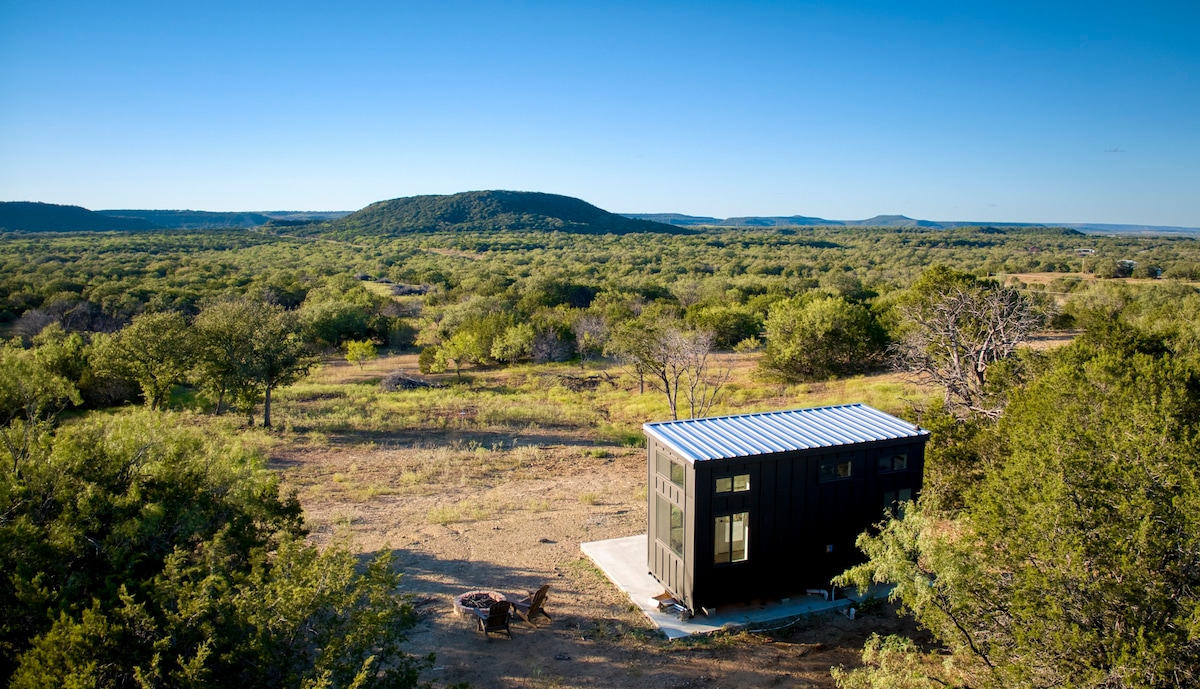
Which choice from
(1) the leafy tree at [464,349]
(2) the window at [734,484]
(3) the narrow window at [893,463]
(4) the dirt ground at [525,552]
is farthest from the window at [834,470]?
(1) the leafy tree at [464,349]

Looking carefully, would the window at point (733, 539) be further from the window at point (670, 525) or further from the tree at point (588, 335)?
the tree at point (588, 335)

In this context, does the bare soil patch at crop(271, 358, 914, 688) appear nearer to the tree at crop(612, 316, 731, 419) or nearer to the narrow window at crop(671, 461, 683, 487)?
the narrow window at crop(671, 461, 683, 487)

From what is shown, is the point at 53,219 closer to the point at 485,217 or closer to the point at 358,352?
the point at 485,217

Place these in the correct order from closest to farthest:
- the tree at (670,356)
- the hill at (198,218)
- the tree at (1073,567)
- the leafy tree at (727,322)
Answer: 1. the tree at (1073,567)
2. the tree at (670,356)
3. the leafy tree at (727,322)
4. the hill at (198,218)

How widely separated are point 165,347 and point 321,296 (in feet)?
83.9

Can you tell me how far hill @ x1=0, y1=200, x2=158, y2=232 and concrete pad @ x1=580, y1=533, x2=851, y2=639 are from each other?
5538 inches

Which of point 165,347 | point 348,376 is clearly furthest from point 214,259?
point 165,347

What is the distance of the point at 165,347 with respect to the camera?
77.6ft

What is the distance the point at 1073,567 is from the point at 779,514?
184 inches

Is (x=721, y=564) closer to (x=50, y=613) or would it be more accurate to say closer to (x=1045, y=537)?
(x=1045, y=537)

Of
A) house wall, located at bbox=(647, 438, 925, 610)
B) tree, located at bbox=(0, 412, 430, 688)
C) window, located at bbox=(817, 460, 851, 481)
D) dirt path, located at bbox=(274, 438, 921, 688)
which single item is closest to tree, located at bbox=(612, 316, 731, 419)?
dirt path, located at bbox=(274, 438, 921, 688)

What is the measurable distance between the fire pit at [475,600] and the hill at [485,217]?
5204 inches

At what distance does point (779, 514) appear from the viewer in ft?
35.0

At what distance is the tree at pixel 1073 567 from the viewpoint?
5953 millimetres
